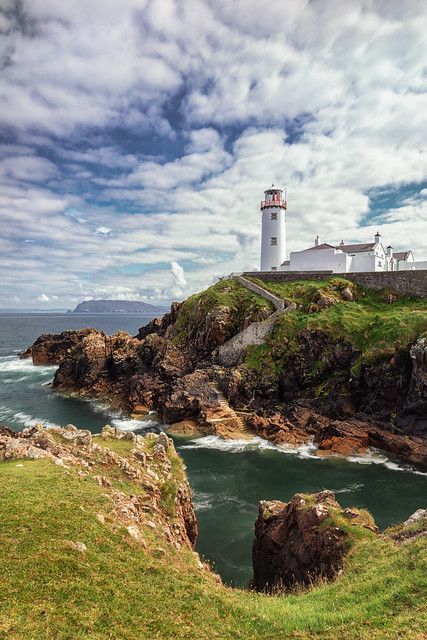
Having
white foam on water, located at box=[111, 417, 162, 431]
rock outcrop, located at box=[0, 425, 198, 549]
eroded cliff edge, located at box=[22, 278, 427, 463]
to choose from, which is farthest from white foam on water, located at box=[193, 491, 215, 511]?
white foam on water, located at box=[111, 417, 162, 431]

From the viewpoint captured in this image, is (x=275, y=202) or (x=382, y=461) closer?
(x=382, y=461)

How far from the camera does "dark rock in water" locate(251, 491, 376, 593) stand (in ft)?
53.7

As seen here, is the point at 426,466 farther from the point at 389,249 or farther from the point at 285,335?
the point at 389,249

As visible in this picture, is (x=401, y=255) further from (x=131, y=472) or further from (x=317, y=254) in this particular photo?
(x=131, y=472)

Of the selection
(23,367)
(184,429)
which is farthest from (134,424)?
(23,367)

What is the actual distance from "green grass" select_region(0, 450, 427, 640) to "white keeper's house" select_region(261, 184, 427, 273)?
188ft

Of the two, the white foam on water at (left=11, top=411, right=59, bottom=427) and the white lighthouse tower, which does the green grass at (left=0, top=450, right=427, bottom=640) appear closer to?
the white foam on water at (left=11, top=411, right=59, bottom=427)

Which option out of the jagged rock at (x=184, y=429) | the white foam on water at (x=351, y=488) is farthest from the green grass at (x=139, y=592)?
the jagged rock at (x=184, y=429)

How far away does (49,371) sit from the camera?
265ft

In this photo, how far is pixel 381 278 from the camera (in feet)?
194

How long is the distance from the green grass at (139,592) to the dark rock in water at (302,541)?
191cm

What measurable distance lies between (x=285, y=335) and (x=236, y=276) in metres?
21.3

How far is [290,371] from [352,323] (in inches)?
369

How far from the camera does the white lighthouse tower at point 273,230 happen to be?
2817 inches
